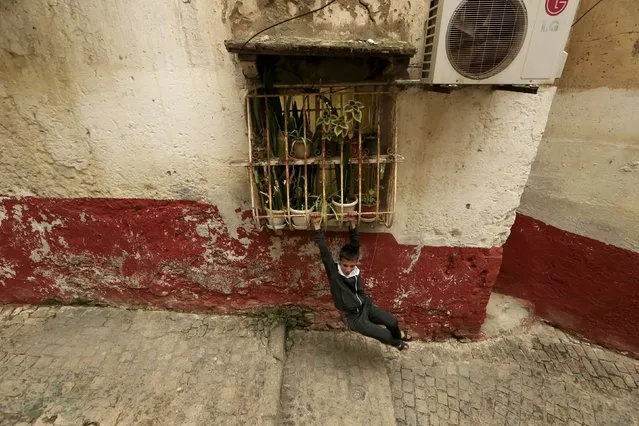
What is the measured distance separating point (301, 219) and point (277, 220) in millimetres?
176

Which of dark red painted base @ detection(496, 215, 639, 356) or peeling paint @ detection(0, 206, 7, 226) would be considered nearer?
peeling paint @ detection(0, 206, 7, 226)

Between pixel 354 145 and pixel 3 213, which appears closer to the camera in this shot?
pixel 354 145

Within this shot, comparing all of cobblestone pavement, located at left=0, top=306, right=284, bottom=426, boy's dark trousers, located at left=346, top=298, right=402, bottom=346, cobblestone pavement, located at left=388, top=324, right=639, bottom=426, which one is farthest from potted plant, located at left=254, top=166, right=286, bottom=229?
cobblestone pavement, located at left=388, top=324, right=639, bottom=426

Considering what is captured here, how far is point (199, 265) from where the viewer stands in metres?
2.82

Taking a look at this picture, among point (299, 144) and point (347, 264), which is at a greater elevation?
point (299, 144)

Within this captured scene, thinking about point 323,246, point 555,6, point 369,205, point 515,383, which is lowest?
point 515,383

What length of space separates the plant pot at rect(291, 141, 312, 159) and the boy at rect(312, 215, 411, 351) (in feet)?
1.41

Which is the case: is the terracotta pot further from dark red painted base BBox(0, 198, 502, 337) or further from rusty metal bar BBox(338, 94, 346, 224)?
dark red painted base BBox(0, 198, 502, 337)

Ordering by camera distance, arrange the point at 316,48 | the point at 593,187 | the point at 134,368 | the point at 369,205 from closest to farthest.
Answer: the point at 316,48 → the point at 369,205 → the point at 134,368 → the point at 593,187

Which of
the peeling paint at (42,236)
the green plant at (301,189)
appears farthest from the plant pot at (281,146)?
the peeling paint at (42,236)

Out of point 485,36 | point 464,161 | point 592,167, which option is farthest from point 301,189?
point 592,167

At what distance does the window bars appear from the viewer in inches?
86.0

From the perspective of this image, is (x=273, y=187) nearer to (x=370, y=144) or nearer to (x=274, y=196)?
(x=274, y=196)

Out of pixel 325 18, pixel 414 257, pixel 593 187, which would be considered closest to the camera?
pixel 325 18
